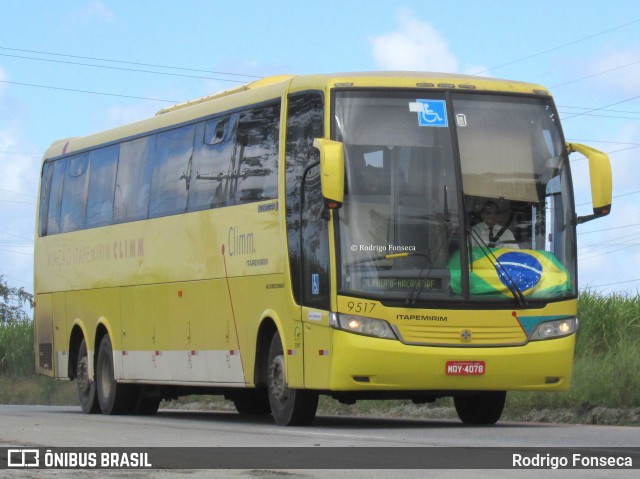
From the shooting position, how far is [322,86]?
57.5ft

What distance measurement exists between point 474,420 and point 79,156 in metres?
9.05

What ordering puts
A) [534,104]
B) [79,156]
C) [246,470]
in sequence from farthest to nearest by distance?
[79,156] → [534,104] → [246,470]

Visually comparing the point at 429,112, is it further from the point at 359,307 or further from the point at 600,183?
the point at 359,307

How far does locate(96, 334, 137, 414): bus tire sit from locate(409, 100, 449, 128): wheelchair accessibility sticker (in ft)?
27.3

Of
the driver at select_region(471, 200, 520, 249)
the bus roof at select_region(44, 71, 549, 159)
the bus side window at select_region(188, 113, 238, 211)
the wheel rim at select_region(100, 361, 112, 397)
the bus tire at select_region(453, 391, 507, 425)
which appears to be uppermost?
the bus roof at select_region(44, 71, 549, 159)

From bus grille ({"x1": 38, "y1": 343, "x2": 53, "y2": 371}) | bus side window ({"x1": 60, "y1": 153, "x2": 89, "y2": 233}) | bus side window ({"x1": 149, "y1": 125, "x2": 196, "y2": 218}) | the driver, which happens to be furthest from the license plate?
bus grille ({"x1": 38, "y1": 343, "x2": 53, "y2": 371})

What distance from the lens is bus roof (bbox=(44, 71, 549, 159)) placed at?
17578 millimetres

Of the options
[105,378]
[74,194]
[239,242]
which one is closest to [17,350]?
[74,194]

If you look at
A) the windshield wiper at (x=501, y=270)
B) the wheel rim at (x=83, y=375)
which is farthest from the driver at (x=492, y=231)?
the wheel rim at (x=83, y=375)

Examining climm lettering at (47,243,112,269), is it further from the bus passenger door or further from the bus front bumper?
the bus front bumper

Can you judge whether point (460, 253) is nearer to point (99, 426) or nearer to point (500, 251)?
point (500, 251)

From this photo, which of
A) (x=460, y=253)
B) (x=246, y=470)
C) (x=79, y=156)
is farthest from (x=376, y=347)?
(x=79, y=156)

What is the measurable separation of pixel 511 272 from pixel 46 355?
11.8 metres

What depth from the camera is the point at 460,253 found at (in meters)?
17.1
